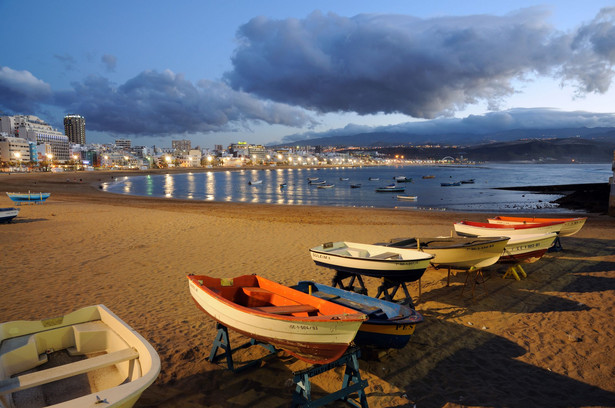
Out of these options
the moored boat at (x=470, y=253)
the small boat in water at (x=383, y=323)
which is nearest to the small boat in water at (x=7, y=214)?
the small boat in water at (x=383, y=323)

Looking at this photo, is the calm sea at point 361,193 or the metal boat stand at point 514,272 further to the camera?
the calm sea at point 361,193

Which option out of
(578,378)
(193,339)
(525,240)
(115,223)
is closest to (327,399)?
(193,339)

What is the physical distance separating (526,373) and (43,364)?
6952 mm

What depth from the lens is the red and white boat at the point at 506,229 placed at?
11281 millimetres

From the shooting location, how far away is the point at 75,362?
395 cm

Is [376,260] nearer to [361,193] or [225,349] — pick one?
[225,349]

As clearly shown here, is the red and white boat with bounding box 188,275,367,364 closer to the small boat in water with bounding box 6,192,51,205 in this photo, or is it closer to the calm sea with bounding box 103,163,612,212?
the small boat in water with bounding box 6,192,51,205

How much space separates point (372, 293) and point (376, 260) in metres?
2.34

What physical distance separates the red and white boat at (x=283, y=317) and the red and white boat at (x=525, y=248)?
6.48m

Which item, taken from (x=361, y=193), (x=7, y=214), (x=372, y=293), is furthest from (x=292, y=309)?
(x=361, y=193)

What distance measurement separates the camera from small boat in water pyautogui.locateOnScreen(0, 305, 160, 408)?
11.3 ft

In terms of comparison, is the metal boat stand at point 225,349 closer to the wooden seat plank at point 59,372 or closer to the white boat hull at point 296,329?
the white boat hull at point 296,329

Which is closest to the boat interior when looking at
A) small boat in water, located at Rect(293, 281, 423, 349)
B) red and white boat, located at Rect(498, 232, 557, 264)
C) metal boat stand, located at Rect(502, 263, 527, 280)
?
small boat in water, located at Rect(293, 281, 423, 349)

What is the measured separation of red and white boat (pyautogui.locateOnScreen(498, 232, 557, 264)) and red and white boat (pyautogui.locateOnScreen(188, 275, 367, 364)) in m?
6.48
